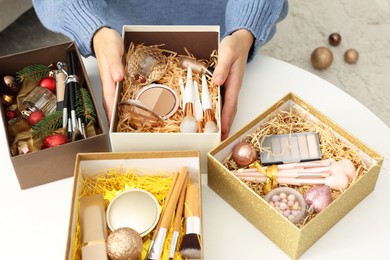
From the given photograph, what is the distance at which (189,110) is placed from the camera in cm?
87

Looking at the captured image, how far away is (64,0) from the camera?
39.9 inches

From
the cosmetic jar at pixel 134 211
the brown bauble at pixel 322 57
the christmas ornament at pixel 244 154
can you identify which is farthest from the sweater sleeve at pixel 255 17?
the brown bauble at pixel 322 57

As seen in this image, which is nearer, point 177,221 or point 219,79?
point 177,221

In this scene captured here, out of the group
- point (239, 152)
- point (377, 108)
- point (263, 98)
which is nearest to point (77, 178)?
point (239, 152)

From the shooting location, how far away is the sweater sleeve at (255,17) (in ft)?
3.23

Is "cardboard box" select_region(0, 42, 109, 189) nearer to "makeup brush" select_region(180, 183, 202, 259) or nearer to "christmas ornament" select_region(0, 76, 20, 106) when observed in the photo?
"christmas ornament" select_region(0, 76, 20, 106)

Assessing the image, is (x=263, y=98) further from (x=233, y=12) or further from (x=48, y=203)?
(x=48, y=203)

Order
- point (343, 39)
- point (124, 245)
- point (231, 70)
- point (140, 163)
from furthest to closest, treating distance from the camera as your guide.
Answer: point (343, 39)
point (231, 70)
point (140, 163)
point (124, 245)

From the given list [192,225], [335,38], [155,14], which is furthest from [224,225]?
[335,38]

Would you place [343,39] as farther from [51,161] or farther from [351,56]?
[51,161]

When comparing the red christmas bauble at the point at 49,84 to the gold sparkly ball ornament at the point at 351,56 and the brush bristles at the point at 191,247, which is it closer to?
the brush bristles at the point at 191,247

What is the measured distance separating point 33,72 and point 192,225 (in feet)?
1.30

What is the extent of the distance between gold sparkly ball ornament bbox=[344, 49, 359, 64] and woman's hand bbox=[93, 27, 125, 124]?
0.93 meters

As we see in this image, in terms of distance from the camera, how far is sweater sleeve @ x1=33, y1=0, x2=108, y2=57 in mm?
984
